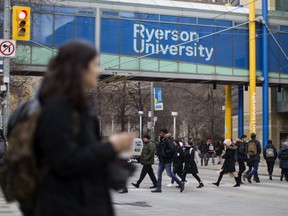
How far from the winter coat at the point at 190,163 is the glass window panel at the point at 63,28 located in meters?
16.4

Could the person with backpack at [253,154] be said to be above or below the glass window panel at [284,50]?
below

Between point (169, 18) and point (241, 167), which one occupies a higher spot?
point (169, 18)

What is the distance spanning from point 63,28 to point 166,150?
58.6 ft

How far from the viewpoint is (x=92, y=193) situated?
114 inches

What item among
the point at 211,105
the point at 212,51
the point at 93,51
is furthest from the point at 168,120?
the point at 93,51

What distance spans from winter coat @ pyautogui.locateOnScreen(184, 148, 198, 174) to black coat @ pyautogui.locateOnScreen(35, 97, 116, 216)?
1482cm

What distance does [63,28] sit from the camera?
107 feet

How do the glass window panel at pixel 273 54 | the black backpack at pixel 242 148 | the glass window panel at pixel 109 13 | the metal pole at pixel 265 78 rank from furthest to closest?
the glass window panel at pixel 273 54 < the metal pole at pixel 265 78 < the glass window panel at pixel 109 13 < the black backpack at pixel 242 148

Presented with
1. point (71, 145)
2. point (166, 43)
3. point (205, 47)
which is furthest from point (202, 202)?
point (205, 47)

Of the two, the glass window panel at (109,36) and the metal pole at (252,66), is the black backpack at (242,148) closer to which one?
the glass window panel at (109,36)

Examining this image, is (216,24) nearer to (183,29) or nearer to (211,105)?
(183,29)

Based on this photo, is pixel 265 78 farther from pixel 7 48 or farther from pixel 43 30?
pixel 7 48

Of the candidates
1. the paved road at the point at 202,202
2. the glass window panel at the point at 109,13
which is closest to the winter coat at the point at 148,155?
the paved road at the point at 202,202

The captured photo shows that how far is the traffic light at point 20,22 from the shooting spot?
14078 millimetres
